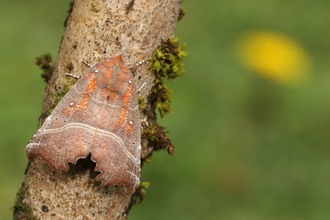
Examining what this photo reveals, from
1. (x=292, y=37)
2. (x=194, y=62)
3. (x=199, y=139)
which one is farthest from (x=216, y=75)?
(x=292, y=37)

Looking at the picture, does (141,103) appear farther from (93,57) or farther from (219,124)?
(219,124)

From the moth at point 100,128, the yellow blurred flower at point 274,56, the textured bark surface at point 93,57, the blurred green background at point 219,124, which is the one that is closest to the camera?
the textured bark surface at point 93,57

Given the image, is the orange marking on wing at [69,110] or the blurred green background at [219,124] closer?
the orange marking on wing at [69,110]

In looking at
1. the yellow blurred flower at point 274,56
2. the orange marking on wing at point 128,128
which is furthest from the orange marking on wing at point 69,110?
the yellow blurred flower at point 274,56

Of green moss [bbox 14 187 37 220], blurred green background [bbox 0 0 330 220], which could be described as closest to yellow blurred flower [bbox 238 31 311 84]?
blurred green background [bbox 0 0 330 220]

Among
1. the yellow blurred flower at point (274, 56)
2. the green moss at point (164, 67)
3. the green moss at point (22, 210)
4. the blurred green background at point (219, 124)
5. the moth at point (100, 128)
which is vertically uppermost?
the yellow blurred flower at point (274, 56)

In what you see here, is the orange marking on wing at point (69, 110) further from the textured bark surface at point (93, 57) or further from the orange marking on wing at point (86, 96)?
the textured bark surface at point (93, 57)

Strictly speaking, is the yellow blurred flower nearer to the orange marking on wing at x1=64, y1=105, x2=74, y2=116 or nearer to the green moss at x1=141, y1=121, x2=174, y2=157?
the green moss at x1=141, y1=121, x2=174, y2=157

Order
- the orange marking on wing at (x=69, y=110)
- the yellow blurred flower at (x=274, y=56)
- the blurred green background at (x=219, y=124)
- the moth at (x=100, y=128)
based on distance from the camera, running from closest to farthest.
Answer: the moth at (x=100, y=128) < the orange marking on wing at (x=69, y=110) < the blurred green background at (x=219, y=124) < the yellow blurred flower at (x=274, y=56)

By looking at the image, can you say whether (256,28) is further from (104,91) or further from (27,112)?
(104,91)
